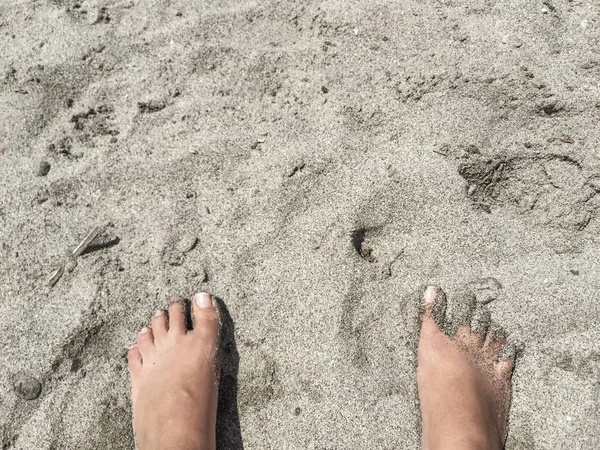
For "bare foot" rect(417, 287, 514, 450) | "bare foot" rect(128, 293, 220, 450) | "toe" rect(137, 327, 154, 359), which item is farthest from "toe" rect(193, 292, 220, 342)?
"bare foot" rect(417, 287, 514, 450)

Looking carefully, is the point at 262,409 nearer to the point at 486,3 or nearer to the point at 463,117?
the point at 463,117

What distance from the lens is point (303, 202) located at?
159 cm

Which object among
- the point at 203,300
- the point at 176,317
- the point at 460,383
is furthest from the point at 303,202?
the point at 460,383

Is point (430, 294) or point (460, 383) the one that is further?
point (460, 383)

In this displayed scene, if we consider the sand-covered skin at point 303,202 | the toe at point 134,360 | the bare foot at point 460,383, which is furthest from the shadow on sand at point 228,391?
the bare foot at point 460,383

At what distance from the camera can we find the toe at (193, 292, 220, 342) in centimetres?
154

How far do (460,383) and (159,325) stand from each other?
951mm

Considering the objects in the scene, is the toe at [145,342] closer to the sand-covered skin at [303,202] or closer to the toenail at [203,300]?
the sand-covered skin at [303,202]

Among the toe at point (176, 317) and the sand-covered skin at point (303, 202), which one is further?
the toe at point (176, 317)

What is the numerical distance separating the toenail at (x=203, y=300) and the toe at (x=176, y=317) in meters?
0.08

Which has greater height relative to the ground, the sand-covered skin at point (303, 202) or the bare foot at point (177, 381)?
the sand-covered skin at point (303, 202)

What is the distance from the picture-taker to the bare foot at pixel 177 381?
1519 mm

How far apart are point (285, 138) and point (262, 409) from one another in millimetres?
817

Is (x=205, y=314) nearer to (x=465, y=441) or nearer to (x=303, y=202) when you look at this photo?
(x=303, y=202)
